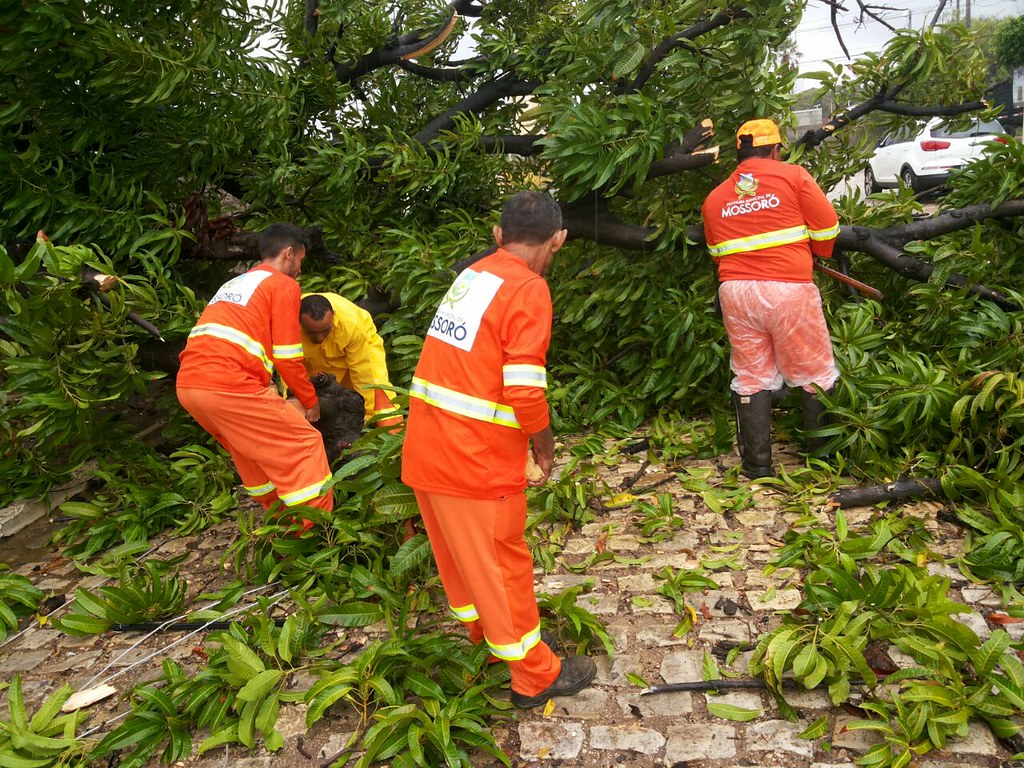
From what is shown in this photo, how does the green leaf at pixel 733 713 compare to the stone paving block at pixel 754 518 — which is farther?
the stone paving block at pixel 754 518

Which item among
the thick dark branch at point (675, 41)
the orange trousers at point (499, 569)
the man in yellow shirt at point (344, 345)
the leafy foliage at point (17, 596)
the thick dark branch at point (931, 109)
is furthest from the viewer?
the thick dark branch at point (931, 109)

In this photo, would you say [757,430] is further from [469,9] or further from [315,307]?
[469,9]

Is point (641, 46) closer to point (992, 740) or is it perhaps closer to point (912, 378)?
point (912, 378)

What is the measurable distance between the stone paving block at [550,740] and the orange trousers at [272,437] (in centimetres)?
171

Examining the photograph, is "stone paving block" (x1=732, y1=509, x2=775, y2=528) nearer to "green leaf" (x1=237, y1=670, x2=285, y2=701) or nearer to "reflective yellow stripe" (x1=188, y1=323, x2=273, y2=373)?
"green leaf" (x1=237, y1=670, x2=285, y2=701)

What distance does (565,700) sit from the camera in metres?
2.82

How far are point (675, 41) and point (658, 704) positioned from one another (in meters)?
3.97

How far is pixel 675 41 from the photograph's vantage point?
4801 mm

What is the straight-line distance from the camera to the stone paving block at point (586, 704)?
274cm

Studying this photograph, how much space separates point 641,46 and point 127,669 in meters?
4.43

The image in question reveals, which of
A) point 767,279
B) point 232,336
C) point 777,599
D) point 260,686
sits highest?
point 232,336

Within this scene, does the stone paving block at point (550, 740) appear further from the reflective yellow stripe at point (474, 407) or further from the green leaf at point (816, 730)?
the reflective yellow stripe at point (474, 407)

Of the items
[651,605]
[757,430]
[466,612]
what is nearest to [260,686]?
[466,612]

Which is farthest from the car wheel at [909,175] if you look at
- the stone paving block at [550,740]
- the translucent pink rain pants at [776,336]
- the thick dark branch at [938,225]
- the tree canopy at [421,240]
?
the stone paving block at [550,740]
